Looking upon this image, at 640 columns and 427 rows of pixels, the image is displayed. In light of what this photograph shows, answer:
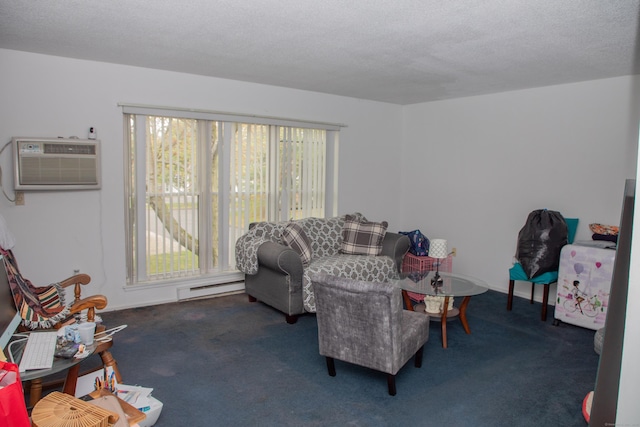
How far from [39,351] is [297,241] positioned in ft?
8.56

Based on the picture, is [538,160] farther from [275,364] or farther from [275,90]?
[275,364]

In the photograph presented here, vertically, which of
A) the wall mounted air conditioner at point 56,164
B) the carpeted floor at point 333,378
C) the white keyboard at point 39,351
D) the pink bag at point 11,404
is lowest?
the carpeted floor at point 333,378

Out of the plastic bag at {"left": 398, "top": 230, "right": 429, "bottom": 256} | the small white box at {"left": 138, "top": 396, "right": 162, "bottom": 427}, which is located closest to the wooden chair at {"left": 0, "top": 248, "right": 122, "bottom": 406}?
the small white box at {"left": 138, "top": 396, "right": 162, "bottom": 427}

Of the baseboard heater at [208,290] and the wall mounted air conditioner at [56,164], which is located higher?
the wall mounted air conditioner at [56,164]

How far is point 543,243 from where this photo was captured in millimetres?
4332

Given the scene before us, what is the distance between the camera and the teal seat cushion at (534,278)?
4301mm

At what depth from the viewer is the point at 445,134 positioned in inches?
229

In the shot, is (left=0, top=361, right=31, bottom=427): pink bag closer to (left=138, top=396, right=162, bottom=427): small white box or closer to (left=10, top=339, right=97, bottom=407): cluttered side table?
(left=10, top=339, right=97, bottom=407): cluttered side table

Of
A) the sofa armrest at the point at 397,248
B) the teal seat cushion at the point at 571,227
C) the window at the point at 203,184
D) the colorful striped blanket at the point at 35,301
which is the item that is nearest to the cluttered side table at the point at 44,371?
the colorful striped blanket at the point at 35,301

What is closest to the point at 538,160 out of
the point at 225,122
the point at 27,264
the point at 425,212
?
the point at 425,212

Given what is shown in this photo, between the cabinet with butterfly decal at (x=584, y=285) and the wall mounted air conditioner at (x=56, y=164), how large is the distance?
4.34m

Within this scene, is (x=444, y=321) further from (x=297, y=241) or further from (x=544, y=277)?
(x=297, y=241)

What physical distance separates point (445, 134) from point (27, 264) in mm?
4834

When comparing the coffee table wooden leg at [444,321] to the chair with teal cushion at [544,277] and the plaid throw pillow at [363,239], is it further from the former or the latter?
the plaid throw pillow at [363,239]
